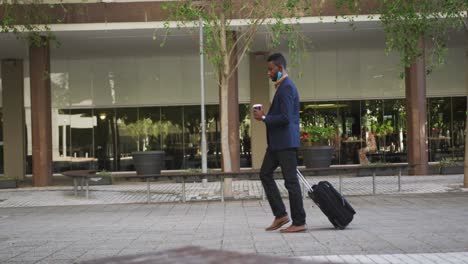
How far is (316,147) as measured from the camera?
21.3 meters

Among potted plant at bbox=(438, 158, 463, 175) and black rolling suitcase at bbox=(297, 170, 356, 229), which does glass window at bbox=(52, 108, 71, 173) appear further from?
black rolling suitcase at bbox=(297, 170, 356, 229)

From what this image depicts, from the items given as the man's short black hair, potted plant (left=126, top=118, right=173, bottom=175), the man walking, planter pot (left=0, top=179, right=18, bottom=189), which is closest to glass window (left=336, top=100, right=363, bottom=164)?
potted plant (left=126, top=118, right=173, bottom=175)

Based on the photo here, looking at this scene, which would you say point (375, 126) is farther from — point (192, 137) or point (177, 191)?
point (177, 191)

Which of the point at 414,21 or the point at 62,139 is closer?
the point at 414,21

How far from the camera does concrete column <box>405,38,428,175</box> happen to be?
1931 cm

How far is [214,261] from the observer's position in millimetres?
1907

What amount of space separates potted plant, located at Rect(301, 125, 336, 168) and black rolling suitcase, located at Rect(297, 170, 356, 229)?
13.3 meters

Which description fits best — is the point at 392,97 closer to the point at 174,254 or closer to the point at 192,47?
the point at 192,47

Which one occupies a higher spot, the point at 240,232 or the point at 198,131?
the point at 198,131

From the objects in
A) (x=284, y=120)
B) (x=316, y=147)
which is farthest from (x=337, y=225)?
(x=316, y=147)

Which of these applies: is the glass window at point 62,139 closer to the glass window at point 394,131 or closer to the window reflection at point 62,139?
the window reflection at point 62,139

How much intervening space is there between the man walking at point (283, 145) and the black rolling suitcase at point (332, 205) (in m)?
0.33

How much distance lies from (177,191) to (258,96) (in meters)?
9.35

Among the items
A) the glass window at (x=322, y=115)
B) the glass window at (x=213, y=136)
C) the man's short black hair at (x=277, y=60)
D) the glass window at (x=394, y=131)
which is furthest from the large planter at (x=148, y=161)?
the man's short black hair at (x=277, y=60)
